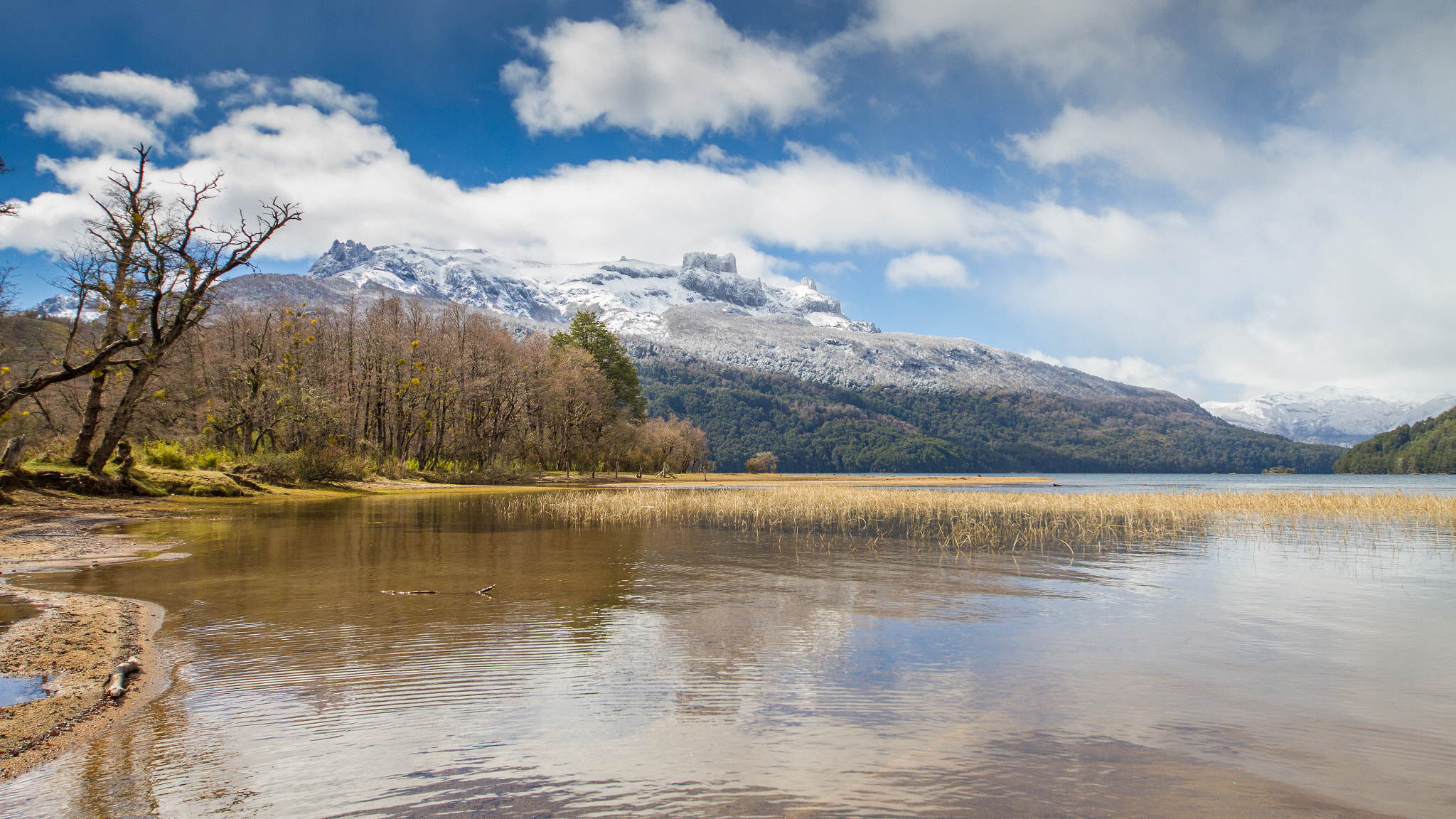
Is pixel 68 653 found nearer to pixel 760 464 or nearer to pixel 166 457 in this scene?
pixel 166 457

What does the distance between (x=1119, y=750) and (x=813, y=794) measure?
2789 mm

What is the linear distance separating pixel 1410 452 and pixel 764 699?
213 metres

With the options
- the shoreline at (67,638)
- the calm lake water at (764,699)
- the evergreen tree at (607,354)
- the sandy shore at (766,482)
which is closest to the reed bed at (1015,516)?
the calm lake water at (764,699)

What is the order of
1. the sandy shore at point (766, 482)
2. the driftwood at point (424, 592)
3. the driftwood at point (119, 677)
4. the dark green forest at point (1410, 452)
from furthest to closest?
the dark green forest at point (1410, 452)
the sandy shore at point (766, 482)
the driftwood at point (424, 592)
the driftwood at point (119, 677)

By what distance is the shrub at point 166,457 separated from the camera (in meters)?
32.9

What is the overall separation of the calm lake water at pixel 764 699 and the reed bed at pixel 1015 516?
10.2 metres

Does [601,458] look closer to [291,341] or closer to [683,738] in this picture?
[291,341]

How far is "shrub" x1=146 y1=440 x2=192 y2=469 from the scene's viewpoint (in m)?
32.9

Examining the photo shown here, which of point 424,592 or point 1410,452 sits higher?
point 1410,452

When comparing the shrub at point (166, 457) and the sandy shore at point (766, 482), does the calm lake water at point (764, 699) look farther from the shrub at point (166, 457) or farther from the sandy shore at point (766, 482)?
the sandy shore at point (766, 482)

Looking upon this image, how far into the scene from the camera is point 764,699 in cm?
729

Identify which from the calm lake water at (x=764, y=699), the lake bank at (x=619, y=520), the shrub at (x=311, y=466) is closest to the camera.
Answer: the calm lake water at (x=764, y=699)

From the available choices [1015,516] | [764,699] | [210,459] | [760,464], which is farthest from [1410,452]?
[210,459]

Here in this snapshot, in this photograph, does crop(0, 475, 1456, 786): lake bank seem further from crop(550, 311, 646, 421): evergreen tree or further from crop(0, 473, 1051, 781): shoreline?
crop(550, 311, 646, 421): evergreen tree
